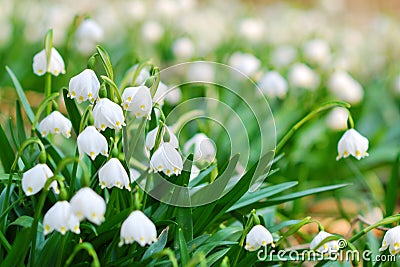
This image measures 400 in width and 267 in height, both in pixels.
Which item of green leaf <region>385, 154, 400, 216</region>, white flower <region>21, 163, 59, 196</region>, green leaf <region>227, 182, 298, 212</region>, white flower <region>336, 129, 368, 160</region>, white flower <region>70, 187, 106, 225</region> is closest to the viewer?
white flower <region>70, 187, 106, 225</region>

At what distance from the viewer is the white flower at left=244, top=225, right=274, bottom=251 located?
4.26 ft

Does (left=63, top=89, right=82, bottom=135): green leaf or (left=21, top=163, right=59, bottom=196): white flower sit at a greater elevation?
→ (left=63, top=89, right=82, bottom=135): green leaf

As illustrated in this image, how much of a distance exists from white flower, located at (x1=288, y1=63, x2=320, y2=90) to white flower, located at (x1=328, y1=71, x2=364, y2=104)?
102mm

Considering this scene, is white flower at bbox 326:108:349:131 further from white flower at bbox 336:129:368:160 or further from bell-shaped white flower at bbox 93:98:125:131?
bell-shaped white flower at bbox 93:98:125:131

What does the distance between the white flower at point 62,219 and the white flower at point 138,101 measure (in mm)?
292

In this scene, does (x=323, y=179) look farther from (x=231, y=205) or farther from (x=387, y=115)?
(x=231, y=205)

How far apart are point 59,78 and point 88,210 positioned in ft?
6.26

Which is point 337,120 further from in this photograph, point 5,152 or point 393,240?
point 5,152

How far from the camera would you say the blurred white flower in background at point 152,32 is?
3.41 meters

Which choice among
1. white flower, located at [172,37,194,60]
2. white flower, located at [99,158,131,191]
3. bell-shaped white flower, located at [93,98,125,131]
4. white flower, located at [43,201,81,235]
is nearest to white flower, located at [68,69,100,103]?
bell-shaped white flower, located at [93,98,125,131]

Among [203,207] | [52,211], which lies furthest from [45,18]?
[52,211]

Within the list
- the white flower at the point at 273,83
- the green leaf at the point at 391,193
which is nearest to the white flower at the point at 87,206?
the green leaf at the point at 391,193

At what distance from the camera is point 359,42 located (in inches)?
177

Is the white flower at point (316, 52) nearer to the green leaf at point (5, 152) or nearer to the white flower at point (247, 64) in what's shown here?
the white flower at point (247, 64)
